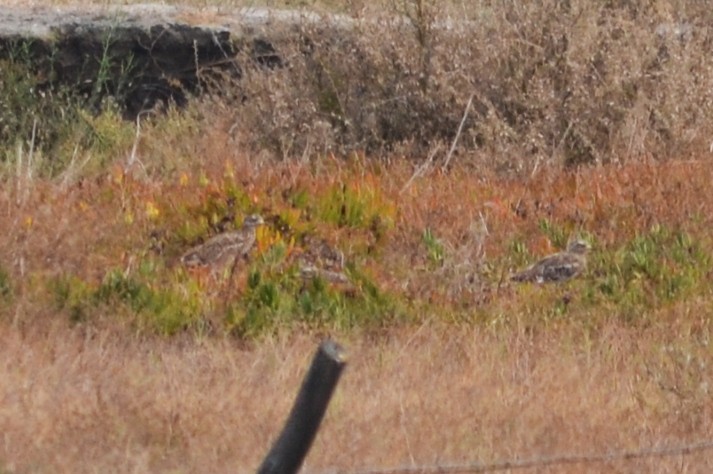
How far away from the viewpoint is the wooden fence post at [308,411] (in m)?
3.66

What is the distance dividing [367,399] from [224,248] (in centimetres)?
235

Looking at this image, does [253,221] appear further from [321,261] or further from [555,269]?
[555,269]

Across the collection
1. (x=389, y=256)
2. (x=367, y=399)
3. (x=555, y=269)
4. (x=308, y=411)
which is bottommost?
(x=389, y=256)

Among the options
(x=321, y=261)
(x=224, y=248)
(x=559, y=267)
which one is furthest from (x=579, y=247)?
(x=224, y=248)

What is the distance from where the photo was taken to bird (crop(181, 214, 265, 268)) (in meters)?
8.33

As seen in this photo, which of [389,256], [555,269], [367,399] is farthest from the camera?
[389,256]

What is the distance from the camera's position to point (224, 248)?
27.5ft

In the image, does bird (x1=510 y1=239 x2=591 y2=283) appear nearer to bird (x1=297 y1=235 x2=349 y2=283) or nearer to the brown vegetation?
the brown vegetation

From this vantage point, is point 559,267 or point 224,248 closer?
point 559,267

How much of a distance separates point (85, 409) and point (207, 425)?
44cm

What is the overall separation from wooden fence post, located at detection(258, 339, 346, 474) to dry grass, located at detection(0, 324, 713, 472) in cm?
155

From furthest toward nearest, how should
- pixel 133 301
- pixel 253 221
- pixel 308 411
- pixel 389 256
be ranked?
pixel 389 256
pixel 253 221
pixel 133 301
pixel 308 411

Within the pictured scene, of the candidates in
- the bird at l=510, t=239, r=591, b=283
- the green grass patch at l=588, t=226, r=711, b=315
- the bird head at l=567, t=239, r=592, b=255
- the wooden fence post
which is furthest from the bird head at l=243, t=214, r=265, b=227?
the wooden fence post

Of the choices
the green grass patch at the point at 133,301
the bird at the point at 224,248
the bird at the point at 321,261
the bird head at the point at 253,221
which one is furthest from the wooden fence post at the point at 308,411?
the bird head at the point at 253,221
